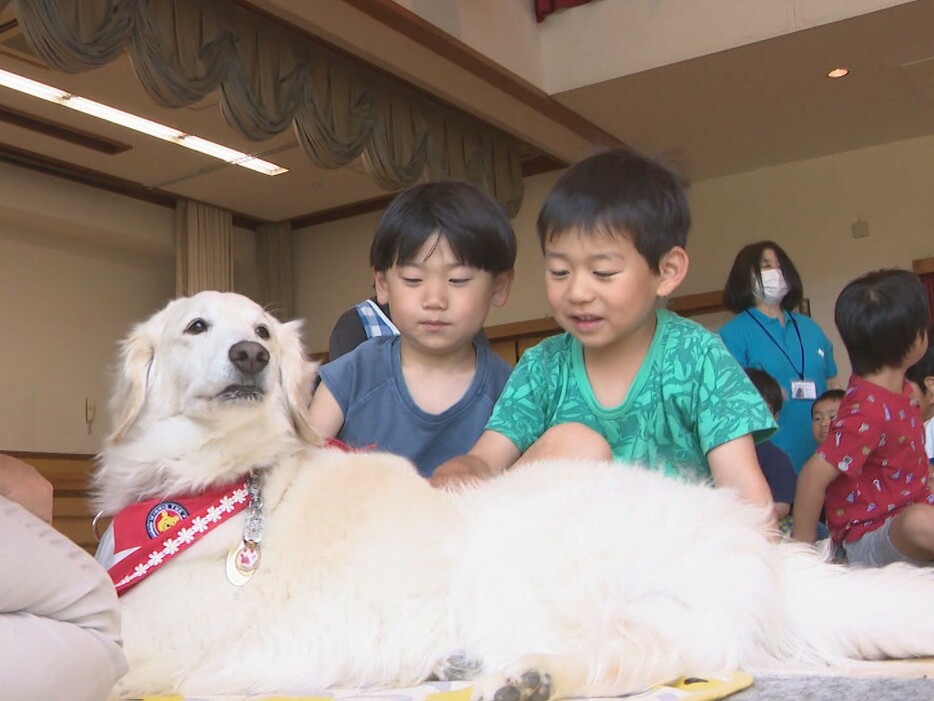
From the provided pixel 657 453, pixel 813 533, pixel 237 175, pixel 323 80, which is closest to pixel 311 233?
pixel 237 175

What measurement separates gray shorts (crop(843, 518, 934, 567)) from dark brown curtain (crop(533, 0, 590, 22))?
4506mm

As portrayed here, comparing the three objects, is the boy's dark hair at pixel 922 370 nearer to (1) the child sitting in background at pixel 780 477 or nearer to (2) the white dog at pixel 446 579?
(1) the child sitting in background at pixel 780 477

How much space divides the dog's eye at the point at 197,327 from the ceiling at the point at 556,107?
3888 millimetres

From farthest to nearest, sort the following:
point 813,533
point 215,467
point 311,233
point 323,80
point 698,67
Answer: point 311,233 → point 698,67 → point 323,80 → point 813,533 → point 215,467

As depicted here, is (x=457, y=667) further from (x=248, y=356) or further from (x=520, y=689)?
(x=248, y=356)

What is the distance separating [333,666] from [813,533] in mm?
2041

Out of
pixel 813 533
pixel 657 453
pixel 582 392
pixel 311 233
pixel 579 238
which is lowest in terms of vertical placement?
pixel 813 533

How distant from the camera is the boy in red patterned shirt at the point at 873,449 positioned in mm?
2750

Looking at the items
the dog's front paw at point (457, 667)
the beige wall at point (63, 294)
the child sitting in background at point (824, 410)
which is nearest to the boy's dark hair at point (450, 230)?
the dog's front paw at point (457, 667)

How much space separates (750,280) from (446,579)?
3.66m

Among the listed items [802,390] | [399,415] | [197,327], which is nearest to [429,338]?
[399,415]

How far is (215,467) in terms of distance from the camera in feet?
5.08

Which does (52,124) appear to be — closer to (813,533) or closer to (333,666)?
(813,533)

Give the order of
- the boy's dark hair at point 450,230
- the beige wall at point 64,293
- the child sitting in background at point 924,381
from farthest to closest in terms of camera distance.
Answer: the beige wall at point 64,293 → the child sitting in background at point 924,381 → the boy's dark hair at point 450,230
